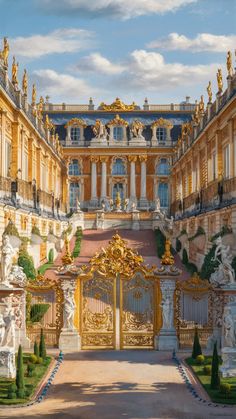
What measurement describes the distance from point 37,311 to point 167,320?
4.17 meters

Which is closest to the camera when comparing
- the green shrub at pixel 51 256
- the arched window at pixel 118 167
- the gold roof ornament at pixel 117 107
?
the green shrub at pixel 51 256

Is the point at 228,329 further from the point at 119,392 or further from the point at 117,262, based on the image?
the point at 117,262

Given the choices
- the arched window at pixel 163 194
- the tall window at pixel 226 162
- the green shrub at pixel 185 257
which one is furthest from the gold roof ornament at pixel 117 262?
the arched window at pixel 163 194

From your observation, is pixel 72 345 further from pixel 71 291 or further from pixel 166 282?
pixel 166 282

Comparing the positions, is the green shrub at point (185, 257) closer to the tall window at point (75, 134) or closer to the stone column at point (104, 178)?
the stone column at point (104, 178)

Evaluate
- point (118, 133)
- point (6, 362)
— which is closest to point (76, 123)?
point (118, 133)

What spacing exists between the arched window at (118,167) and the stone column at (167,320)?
59.1 metres

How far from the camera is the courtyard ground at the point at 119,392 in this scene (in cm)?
1289

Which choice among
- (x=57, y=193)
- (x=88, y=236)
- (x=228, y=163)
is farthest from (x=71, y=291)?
(x=57, y=193)

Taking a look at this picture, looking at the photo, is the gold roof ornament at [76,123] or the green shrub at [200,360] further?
the gold roof ornament at [76,123]

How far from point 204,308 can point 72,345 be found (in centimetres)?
436

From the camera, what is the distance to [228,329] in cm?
1641

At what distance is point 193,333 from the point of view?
63.4ft

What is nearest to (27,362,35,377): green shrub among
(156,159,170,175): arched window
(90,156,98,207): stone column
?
(90,156,98,207): stone column
